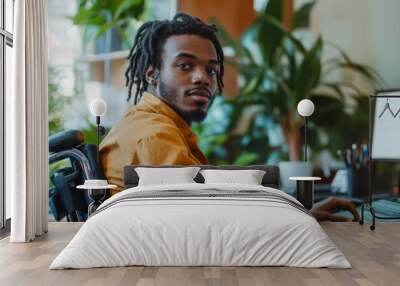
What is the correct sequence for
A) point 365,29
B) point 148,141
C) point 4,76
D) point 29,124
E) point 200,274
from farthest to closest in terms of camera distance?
1. point 365,29
2. point 148,141
3. point 4,76
4. point 29,124
5. point 200,274

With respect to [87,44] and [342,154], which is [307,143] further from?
[87,44]

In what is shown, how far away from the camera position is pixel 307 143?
269 inches

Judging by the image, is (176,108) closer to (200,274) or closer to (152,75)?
(152,75)

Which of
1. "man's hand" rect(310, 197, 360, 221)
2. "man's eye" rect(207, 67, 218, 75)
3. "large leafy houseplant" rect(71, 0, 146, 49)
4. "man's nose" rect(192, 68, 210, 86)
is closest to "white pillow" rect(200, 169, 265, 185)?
"man's hand" rect(310, 197, 360, 221)

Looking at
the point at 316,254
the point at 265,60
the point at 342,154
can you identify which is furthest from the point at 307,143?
the point at 316,254

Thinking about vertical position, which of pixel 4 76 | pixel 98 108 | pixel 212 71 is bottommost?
pixel 98 108

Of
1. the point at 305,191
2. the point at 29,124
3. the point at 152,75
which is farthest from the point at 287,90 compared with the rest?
the point at 29,124

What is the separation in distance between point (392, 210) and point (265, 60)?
2.22 metres

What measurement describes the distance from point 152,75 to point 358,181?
103 inches

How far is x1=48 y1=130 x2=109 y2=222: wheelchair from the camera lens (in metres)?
6.66

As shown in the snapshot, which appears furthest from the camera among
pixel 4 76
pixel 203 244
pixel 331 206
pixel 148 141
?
pixel 331 206

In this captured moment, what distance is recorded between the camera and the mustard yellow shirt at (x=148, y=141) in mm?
6527

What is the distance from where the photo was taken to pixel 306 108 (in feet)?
21.1

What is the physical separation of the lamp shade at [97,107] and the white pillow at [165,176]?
2.88 feet
